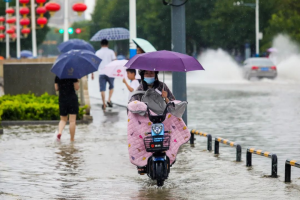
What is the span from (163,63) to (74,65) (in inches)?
172

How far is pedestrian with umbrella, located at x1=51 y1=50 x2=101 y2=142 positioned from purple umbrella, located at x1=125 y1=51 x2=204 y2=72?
402cm

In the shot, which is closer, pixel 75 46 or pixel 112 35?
pixel 112 35

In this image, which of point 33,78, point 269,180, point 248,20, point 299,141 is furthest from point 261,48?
point 269,180

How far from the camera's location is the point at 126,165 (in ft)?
34.4

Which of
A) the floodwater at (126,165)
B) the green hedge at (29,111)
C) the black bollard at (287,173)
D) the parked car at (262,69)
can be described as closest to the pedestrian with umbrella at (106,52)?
the floodwater at (126,165)

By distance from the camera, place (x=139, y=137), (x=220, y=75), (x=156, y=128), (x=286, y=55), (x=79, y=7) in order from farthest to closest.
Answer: (x=286, y=55)
(x=220, y=75)
(x=79, y=7)
(x=139, y=137)
(x=156, y=128)

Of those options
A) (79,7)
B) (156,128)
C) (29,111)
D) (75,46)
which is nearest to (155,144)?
(156,128)

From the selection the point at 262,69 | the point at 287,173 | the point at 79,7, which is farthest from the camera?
the point at 262,69

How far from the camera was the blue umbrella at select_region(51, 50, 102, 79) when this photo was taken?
12688mm

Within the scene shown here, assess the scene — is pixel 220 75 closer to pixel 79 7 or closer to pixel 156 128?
pixel 79 7

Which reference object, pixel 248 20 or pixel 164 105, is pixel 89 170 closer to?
pixel 164 105

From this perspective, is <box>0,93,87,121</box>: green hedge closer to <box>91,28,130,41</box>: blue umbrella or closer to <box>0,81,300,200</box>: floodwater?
<box>0,81,300,200</box>: floodwater

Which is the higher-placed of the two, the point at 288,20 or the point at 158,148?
the point at 288,20

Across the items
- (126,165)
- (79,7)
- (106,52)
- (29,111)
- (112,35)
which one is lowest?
(126,165)
